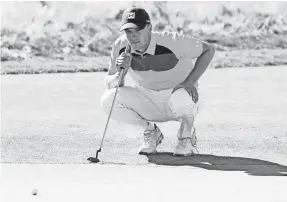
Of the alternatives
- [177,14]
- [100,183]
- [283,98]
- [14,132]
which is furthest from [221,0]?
[100,183]

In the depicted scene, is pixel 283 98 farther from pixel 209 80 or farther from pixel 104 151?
pixel 104 151

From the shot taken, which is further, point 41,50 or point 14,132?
point 41,50

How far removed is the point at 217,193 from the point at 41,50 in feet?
29.0

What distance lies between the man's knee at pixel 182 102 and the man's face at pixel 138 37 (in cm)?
37

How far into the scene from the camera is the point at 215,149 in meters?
6.39

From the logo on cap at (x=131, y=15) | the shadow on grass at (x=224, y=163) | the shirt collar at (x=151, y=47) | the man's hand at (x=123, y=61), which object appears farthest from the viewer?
the shirt collar at (x=151, y=47)

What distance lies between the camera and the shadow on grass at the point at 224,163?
5.54 metres

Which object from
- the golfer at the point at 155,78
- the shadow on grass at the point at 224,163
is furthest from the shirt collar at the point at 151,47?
the shadow on grass at the point at 224,163

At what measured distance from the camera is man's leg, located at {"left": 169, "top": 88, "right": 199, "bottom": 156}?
5895 millimetres

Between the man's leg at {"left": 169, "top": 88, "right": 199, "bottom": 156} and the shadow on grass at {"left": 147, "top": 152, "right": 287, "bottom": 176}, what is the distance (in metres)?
0.07

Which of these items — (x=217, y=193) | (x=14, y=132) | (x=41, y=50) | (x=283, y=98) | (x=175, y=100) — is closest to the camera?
(x=217, y=193)

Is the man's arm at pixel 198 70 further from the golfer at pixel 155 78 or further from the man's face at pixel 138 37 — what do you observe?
the man's face at pixel 138 37

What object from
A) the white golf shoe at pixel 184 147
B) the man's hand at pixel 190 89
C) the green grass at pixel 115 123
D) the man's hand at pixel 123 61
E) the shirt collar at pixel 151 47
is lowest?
the green grass at pixel 115 123

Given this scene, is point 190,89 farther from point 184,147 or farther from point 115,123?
point 115,123
